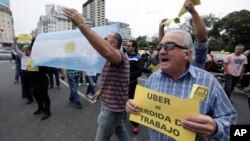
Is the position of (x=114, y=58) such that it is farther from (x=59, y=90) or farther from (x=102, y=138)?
(x=59, y=90)

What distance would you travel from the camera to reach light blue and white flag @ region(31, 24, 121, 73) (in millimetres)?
4277

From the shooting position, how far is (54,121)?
218 inches

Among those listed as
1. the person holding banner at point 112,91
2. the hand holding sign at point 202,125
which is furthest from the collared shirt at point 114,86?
the hand holding sign at point 202,125

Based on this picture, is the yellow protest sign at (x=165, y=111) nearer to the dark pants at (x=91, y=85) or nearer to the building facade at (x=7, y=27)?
the dark pants at (x=91, y=85)

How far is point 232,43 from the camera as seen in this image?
53.3 meters

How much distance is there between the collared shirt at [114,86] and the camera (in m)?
2.75

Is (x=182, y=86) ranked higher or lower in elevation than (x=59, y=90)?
higher

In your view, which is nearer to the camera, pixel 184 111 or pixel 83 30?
pixel 184 111

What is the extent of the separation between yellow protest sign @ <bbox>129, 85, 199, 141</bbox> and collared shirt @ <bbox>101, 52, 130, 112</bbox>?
982 millimetres

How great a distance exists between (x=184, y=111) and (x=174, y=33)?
25.6 inches

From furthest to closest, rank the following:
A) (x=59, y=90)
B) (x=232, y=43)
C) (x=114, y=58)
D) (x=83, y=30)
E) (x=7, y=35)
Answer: (x=7, y=35), (x=232, y=43), (x=59, y=90), (x=114, y=58), (x=83, y=30)

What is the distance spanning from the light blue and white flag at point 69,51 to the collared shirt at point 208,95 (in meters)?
2.23

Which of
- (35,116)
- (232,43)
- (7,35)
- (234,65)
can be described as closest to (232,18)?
(232,43)

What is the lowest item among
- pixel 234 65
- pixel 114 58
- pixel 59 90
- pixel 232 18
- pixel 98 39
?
pixel 59 90
